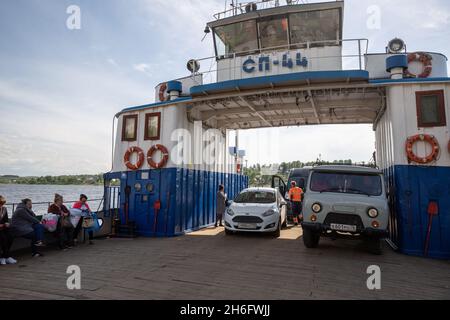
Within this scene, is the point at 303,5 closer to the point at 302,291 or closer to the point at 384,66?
the point at 384,66

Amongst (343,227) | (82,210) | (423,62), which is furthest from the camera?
(423,62)

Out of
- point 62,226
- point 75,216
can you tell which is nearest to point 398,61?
point 75,216

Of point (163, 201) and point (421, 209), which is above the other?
point (163, 201)

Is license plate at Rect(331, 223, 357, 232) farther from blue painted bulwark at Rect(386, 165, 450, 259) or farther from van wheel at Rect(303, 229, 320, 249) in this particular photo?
blue painted bulwark at Rect(386, 165, 450, 259)

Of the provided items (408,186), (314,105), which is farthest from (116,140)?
(408,186)

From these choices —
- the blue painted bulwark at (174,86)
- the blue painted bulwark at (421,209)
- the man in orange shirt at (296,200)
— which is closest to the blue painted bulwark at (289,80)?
the blue painted bulwark at (174,86)

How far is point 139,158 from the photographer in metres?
11.1

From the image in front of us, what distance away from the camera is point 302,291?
4.92 metres

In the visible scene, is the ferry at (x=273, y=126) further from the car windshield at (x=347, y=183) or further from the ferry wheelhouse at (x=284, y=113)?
the car windshield at (x=347, y=183)

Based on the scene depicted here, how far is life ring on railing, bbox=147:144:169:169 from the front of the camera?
10656mm

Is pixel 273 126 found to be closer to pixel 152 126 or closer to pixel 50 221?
pixel 152 126

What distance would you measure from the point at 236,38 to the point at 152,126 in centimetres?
498

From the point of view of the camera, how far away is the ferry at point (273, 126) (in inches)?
253

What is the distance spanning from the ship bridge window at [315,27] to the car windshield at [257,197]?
221 inches
